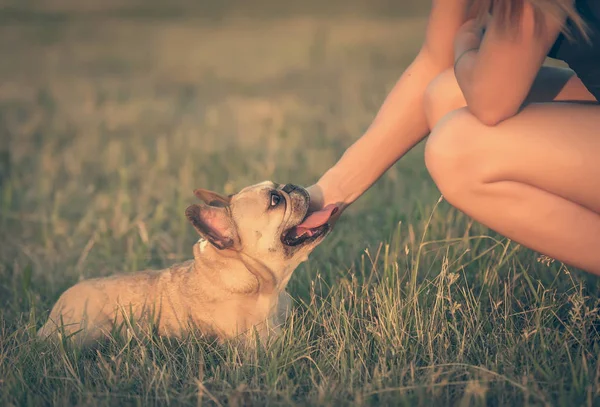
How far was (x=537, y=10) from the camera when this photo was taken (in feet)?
8.63

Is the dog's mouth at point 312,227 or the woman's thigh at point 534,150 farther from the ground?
the woman's thigh at point 534,150

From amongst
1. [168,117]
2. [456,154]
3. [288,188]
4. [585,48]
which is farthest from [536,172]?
[168,117]

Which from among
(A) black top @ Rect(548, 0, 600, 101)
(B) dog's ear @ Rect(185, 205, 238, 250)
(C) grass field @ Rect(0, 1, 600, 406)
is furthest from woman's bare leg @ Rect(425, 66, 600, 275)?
(B) dog's ear @ Rect(185, 205, 238, 250)

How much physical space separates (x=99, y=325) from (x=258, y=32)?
33.6 feet

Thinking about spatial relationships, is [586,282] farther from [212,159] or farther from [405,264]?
[212,159]

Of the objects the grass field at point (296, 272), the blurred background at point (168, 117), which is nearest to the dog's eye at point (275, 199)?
the grass field at point (296, 272)

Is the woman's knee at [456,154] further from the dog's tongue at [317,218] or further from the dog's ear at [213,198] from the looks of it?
the dog's ear at [213,198]

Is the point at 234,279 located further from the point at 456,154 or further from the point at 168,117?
the point at 168,117

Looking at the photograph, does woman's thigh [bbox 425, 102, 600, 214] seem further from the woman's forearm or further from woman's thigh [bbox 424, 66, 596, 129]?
the woman's forearm

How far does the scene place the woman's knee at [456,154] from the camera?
10.2ft

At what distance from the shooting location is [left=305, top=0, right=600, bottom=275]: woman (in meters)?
2.76

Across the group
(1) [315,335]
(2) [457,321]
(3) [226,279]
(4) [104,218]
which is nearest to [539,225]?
(2) [457,321]

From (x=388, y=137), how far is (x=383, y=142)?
0.03 meters

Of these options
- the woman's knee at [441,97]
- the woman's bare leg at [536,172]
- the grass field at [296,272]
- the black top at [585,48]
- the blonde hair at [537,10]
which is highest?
the blonde hair at [537,10]
